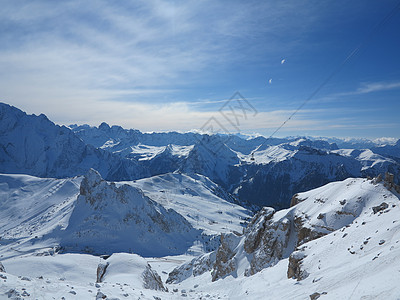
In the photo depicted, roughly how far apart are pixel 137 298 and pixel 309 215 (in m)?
26.7

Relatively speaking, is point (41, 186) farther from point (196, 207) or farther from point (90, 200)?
point (196, 207)

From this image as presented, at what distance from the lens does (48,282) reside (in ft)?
55.4

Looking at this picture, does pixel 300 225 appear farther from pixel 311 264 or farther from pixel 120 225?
pixel 120 225

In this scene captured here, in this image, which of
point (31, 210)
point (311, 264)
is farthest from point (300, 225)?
point (31, 210)

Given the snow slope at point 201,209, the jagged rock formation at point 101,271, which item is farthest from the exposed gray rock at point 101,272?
the snow slope at point 201,209

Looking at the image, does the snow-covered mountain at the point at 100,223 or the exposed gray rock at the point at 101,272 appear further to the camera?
the snow-covered mountain at the point at 100,223

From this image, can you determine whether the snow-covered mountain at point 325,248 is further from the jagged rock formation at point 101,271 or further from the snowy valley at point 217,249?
the jagged rock formation at point 101,271

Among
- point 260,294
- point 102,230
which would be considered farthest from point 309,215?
point 102,230

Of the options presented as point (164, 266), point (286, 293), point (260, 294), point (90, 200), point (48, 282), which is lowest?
point (164, 266)

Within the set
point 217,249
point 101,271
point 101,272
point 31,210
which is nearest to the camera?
point 101,272

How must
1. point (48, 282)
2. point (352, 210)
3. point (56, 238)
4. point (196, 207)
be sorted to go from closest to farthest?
point (48, 282)
point (352, 210)
point (56, 238)
point (196, 207)

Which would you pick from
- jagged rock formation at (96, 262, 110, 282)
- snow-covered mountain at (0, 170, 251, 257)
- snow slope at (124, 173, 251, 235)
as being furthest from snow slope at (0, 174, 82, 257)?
jagged rock formation at (96, 262, 110, 282)

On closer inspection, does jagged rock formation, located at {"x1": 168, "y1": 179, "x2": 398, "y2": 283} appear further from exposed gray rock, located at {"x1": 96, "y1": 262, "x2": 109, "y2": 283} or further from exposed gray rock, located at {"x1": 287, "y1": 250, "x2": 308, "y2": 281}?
exposed gray rock, located at {"x1": 96, "y1": 262, "x2": 109, "y2": 283}

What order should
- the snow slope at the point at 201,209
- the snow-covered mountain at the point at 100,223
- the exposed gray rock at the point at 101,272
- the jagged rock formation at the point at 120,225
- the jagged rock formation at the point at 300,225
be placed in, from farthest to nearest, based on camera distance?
the snow slope at the point at 201,209
the jagged rock formation at the point at 120,225
the snow-covered mountain at the point at 100,223
the exposed gray rock at the point at 101,272
the jagged rock formation at the point at 300,225
